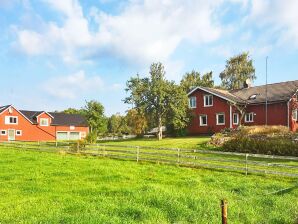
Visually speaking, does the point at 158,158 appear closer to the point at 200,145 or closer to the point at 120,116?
the point at 200,145

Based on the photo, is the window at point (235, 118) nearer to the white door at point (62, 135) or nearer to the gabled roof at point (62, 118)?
the gabled roof at point (62, 118)

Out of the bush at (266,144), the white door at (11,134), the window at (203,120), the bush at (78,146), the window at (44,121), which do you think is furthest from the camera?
the window at (44,121)

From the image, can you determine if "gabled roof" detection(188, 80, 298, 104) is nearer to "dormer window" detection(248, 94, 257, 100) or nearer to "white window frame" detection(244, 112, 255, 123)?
"dormer window" detection(248, 94, 257, 100)

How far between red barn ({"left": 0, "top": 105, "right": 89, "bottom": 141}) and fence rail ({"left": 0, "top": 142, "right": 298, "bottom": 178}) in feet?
97.6

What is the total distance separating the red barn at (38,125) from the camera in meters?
62.2

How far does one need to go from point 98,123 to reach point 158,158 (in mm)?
56450

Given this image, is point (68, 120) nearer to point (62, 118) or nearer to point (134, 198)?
point (62, 118)

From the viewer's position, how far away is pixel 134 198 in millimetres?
10383

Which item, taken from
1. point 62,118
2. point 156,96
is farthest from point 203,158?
point 62,118

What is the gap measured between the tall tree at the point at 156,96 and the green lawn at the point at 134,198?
90.0 feet

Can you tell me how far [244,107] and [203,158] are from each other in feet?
88.2

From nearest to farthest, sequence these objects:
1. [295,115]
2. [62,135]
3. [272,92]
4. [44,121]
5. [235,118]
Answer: [295,115] → [272,92] → [235,118] → [44,121] → [62,135]

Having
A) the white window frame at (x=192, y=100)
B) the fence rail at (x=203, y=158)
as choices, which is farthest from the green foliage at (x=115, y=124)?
the fence rail at (x=203, y=158)

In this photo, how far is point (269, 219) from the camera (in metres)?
9.05
